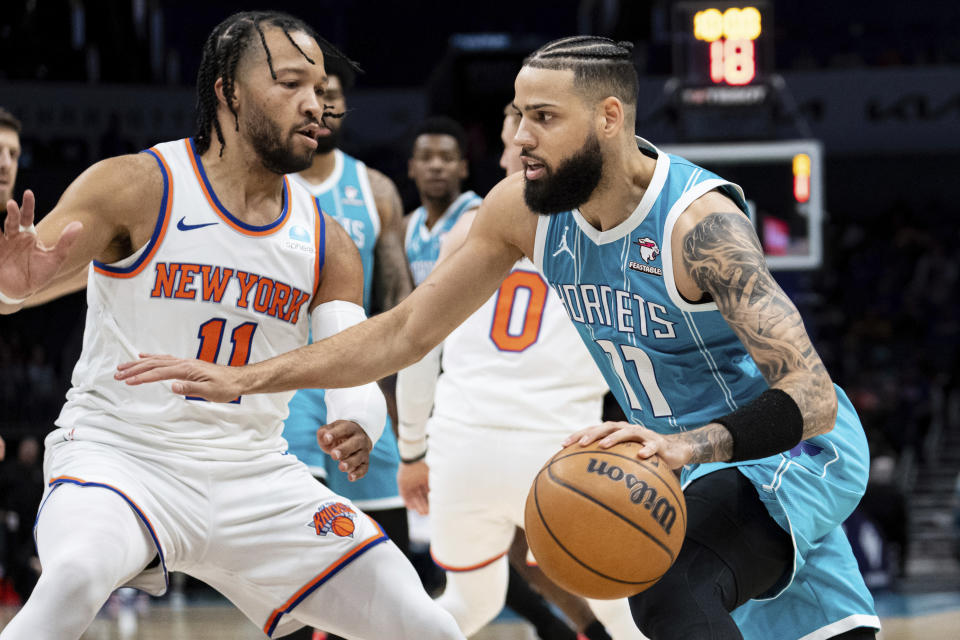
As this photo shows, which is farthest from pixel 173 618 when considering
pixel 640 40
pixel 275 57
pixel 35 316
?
pixel 640 40

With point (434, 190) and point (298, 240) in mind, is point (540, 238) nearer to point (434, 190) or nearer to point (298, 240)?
point (298, 240)

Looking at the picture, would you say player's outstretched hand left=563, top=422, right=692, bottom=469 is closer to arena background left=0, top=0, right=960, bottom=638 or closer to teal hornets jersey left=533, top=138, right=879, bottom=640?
teal hornets jersey left=533, top=138, right=879, bottom=640

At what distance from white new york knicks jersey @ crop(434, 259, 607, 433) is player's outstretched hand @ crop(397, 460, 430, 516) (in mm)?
452

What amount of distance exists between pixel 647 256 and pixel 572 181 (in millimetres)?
282

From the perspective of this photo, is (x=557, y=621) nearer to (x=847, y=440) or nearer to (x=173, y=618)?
(x=847, y=440)

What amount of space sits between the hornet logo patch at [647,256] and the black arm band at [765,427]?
0.52 m

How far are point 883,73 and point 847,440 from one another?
17274mm

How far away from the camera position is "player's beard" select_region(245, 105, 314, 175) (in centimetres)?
340

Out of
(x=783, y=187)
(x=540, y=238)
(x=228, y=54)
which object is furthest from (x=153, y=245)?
(x=783, y=187)

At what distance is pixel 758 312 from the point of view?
282 centimetres

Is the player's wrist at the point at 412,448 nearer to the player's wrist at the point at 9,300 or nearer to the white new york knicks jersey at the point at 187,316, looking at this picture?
the white new york knicks jersey at the point at 187,316

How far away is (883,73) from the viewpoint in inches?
749

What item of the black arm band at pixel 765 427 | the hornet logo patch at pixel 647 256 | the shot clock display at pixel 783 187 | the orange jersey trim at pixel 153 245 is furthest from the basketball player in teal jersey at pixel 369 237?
the shot clock display at pixel 783 187

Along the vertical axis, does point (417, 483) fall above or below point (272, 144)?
below
